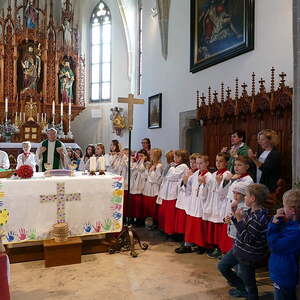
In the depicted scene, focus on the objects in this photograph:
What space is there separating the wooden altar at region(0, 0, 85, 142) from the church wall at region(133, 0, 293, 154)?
2.98m

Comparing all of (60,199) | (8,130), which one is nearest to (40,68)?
(8,130)

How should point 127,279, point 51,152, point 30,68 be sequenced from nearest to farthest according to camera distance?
point 127,279 < point 51,152 < point 30,68

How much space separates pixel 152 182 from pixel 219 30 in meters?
3.51

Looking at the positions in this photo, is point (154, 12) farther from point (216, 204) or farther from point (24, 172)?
point (216, 204)

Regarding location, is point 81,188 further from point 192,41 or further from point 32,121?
point 32,121

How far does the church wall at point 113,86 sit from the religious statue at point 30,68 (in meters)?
2.09

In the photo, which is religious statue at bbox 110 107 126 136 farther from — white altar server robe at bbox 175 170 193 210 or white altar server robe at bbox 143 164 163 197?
white altar server robe at bbox 175 170 193 210

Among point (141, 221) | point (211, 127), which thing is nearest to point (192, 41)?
point (211, 127)

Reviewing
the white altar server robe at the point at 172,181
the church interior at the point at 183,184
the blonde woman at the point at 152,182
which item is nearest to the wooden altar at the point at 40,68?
the church interior at the point at 183,184

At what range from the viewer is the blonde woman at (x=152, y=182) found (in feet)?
20.7

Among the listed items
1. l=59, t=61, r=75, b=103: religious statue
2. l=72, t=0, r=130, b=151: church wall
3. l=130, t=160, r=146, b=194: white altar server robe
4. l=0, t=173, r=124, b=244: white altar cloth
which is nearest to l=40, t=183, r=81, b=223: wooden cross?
l=0, t=173, r=124, b=244: white altar cloth

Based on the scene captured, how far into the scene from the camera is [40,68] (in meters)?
12.9

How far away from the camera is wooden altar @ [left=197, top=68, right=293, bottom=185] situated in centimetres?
512

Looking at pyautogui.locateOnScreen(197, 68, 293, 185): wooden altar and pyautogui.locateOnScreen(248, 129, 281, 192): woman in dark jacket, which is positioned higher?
→ pyautogui.locateOnScreen(197, 68, 293, 185): wooden altar
